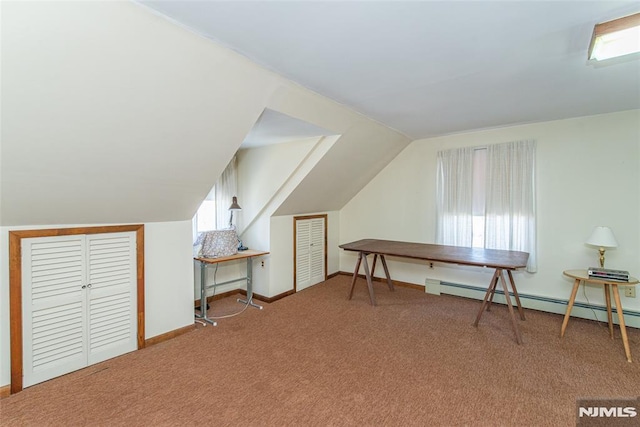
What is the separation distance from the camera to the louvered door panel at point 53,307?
2.13 metres

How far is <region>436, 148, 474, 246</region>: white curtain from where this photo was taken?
3.95 meters

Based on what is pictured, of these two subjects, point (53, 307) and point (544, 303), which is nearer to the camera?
point (53, 307)

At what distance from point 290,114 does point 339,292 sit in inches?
109

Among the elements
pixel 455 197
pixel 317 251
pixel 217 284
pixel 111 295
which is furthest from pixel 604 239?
pixel 111 295

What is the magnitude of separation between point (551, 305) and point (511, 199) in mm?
1336

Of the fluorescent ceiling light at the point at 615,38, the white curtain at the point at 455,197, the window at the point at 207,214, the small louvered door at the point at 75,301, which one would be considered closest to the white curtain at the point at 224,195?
the window at the point at 207,214

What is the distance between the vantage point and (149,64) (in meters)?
1.60

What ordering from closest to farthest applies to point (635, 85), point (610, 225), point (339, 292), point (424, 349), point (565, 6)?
point (565, 6)
point (635, 85)
point (424, 349)
point (610, 225)
point (339, 292)

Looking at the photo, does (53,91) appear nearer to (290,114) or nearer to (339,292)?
(290,114)

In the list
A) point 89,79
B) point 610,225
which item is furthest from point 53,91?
point 610,225

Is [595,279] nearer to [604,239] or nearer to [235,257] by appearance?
[604,239]

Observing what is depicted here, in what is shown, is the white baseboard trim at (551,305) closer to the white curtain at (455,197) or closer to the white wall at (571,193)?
the white wall at (571,193)

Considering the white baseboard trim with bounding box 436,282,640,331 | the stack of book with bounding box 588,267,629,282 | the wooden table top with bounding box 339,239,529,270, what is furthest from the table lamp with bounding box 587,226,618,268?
the white baseboard trim with bounding box 436,282,640,331

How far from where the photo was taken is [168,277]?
2906 millimetres
